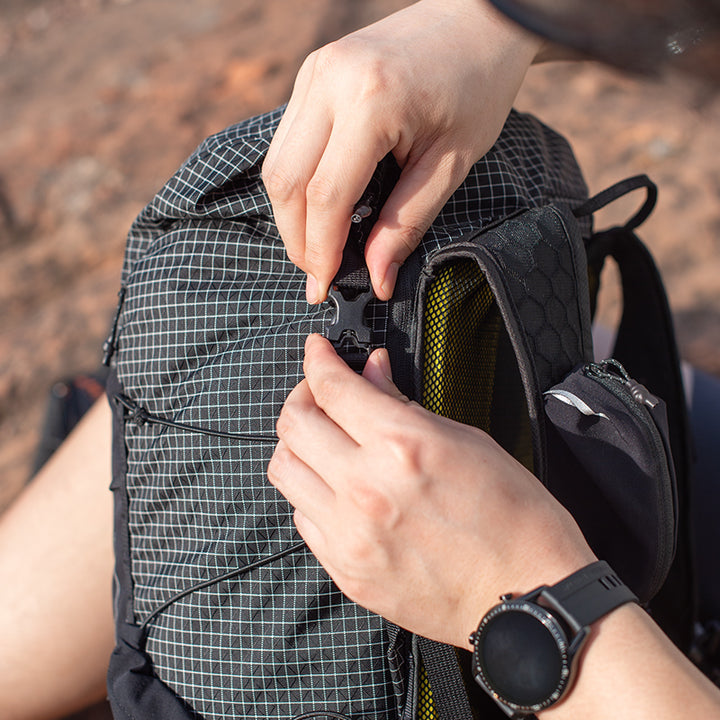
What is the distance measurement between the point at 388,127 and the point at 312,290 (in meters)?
0.19

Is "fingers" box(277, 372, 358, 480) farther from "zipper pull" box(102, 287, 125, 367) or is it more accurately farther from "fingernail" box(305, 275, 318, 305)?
"zipper pull" box(102, 287, 125, 367)

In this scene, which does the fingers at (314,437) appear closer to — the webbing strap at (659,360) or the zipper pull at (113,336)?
the zipper pull at (113,336)

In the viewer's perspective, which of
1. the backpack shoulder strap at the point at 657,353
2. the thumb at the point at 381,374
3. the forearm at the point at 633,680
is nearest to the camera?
the forearm at the point at 633,680

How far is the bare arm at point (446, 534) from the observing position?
1.69ft

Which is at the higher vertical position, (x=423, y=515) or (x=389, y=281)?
(x=389, y=281)

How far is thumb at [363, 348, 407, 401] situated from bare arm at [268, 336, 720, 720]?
4 centimetres

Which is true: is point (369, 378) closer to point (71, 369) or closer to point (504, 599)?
point (504, 599)

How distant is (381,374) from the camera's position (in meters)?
0.62

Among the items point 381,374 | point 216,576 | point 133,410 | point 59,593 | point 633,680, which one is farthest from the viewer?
point 59,593

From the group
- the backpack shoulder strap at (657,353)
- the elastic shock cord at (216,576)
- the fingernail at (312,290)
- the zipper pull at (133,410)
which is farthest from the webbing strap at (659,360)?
the zipper pull at (133,410)

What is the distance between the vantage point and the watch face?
0.51 metres

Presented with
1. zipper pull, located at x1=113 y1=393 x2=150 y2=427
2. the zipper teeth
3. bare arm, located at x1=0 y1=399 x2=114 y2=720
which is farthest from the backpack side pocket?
bare arm, located at x1=0 y1=399 x2=114 y2=720

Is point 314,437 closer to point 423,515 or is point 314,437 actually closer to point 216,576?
point 423,515

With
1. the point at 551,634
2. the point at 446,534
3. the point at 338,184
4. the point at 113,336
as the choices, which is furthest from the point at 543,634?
the point at 113,336
